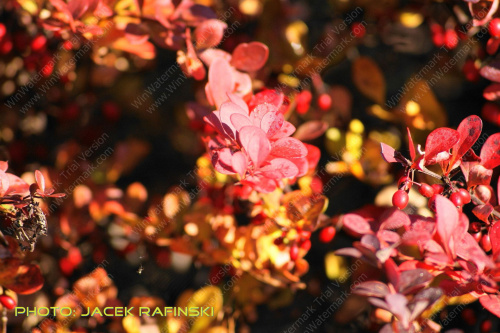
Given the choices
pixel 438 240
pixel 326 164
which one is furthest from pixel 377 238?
pixel 326 164

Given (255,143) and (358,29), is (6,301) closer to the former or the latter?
(255,143)

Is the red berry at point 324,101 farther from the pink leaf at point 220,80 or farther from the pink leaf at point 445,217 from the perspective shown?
the pink leaf at point 445,217

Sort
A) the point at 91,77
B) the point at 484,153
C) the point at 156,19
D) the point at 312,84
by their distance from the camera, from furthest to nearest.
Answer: the point at 91,77
the point at 312,84
the point at 156,19
the point at 484,153

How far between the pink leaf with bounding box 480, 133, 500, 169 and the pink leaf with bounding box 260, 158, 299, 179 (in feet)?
1.03

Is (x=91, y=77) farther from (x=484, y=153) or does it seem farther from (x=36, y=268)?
(x=484, y=153)

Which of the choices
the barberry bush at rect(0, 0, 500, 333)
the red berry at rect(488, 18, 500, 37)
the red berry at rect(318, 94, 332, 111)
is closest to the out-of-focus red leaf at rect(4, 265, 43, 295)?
the barberry bush at rect(0, 0, 500, 333)

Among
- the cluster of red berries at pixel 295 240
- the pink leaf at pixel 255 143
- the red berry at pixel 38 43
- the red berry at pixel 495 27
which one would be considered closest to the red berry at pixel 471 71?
the red berry at pixel 495 27

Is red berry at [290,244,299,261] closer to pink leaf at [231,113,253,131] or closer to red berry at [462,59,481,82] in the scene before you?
pink leaf at [231,113,253,131]

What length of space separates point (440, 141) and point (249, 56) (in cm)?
37

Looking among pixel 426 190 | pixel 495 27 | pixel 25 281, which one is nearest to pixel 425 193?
pixel 426 190

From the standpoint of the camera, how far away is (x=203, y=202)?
1021mm

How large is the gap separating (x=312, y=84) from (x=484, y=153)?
469mm

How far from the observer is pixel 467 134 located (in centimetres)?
70

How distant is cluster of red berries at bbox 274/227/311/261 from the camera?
902 millimetres
